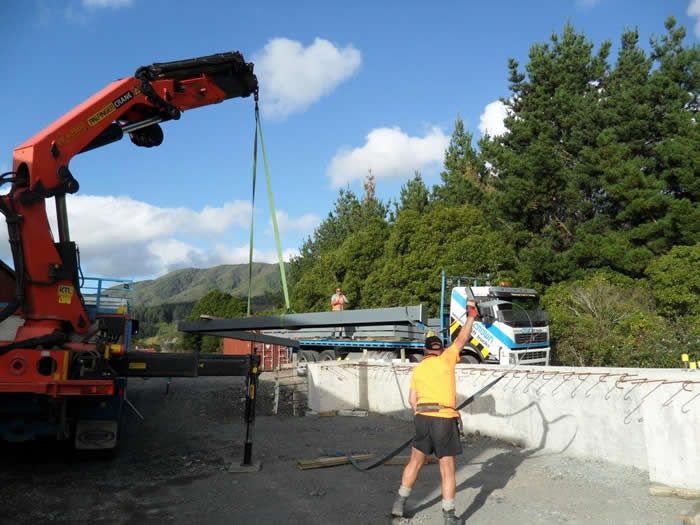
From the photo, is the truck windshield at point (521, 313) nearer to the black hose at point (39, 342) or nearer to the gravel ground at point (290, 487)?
the gravel ground at point (290, 487)

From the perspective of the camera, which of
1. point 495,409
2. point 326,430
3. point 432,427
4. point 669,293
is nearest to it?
point 432,427

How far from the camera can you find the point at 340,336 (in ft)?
60.5

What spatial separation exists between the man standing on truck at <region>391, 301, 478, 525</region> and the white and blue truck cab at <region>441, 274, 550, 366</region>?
8900 mm

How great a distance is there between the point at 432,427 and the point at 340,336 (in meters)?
13.5

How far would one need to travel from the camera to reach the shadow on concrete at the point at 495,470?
5531mm

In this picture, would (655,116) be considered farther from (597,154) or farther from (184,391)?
(184,391)

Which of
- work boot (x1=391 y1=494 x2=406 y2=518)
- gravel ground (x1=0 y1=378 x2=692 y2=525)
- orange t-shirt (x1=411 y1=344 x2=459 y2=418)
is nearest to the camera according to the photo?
orange t-shirt (x1=411 y1=344 x2=459 y2=418)

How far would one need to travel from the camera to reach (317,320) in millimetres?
7453

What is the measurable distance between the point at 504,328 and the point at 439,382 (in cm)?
948

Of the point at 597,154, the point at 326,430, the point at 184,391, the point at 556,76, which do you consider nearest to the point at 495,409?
the point at 326,430

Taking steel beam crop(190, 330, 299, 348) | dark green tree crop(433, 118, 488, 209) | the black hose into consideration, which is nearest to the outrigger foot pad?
steel beam crop(190, 330, 299, 348)

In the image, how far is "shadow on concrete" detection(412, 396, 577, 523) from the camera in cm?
553

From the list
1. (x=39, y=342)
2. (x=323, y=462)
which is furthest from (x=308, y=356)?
(x=39, y=342)

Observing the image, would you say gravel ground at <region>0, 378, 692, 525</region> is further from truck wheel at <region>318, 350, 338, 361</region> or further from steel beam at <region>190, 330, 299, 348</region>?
truck wheel at <region>318, 350, 338, 361</region>
